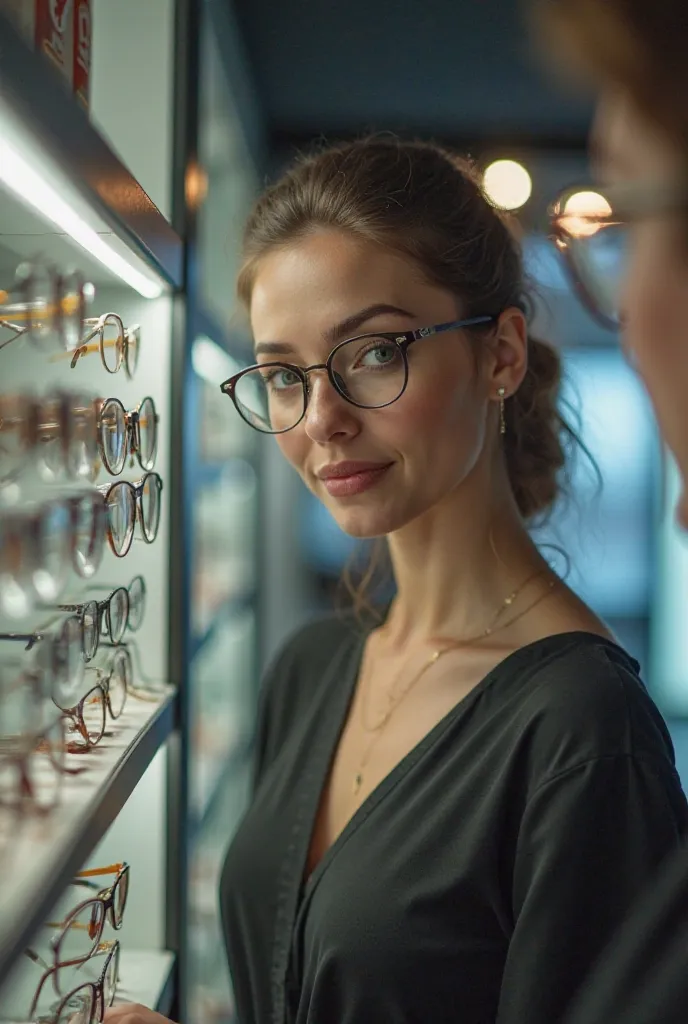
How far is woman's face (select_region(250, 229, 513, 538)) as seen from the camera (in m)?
1.19

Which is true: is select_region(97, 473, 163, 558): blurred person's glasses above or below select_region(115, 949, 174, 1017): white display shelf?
above

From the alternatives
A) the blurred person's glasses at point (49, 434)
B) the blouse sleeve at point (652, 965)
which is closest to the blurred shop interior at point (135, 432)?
the blurred person's glasses at point (49, 434)

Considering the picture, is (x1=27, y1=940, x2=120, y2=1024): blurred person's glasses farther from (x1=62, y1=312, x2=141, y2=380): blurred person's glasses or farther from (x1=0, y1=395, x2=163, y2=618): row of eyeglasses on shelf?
(x1=62, y1=312, x2=141, y2=380): blurred person's glasses

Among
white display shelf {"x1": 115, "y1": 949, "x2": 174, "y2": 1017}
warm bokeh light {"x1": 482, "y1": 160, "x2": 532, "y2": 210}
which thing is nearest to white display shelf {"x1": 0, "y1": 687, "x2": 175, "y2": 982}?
white display shelf {"x1": 115, "y1": 949, "x2": 174, "y2": 1017}

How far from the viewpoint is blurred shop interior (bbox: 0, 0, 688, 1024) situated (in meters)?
0.78

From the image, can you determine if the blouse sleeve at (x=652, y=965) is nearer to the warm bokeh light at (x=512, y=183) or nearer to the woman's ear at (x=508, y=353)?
the woman's ear at (x=508, y=353)

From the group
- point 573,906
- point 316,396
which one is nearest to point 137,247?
point 316,396

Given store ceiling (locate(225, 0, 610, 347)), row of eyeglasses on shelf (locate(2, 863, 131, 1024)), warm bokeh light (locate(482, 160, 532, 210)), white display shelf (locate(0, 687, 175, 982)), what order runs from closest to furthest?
1. white display shelf (locate(0, 687, 175, 982))
2. row of eyeglasses on shelf (locate(2, 863, 131, 1024))
3. store ceiling (locate(225, 0, 610, 347))
4. warm bokeh light (locate(482, 160, 532, 210))

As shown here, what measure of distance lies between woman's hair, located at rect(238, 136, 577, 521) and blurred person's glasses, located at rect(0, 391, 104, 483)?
1.53ft

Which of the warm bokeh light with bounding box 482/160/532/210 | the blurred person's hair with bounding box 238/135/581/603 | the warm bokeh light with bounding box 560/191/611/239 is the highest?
the warm bokeh light with bounding box 482/160/532/210

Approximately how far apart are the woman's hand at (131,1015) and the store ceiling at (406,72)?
126 centimetres

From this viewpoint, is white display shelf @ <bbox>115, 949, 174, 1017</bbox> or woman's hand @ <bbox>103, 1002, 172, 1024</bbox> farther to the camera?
white display shelf @ <bbox>115, 949, 174, 1017</bbox>

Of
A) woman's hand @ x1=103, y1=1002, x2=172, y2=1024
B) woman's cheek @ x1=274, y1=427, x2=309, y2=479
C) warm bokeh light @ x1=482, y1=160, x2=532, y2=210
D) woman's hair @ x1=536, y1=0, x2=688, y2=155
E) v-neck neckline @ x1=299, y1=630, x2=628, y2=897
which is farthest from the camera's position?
warm bokeh light @ x1=482, y1=160, x2=532, y2=210

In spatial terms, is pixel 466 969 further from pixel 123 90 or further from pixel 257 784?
pixel 123 90
